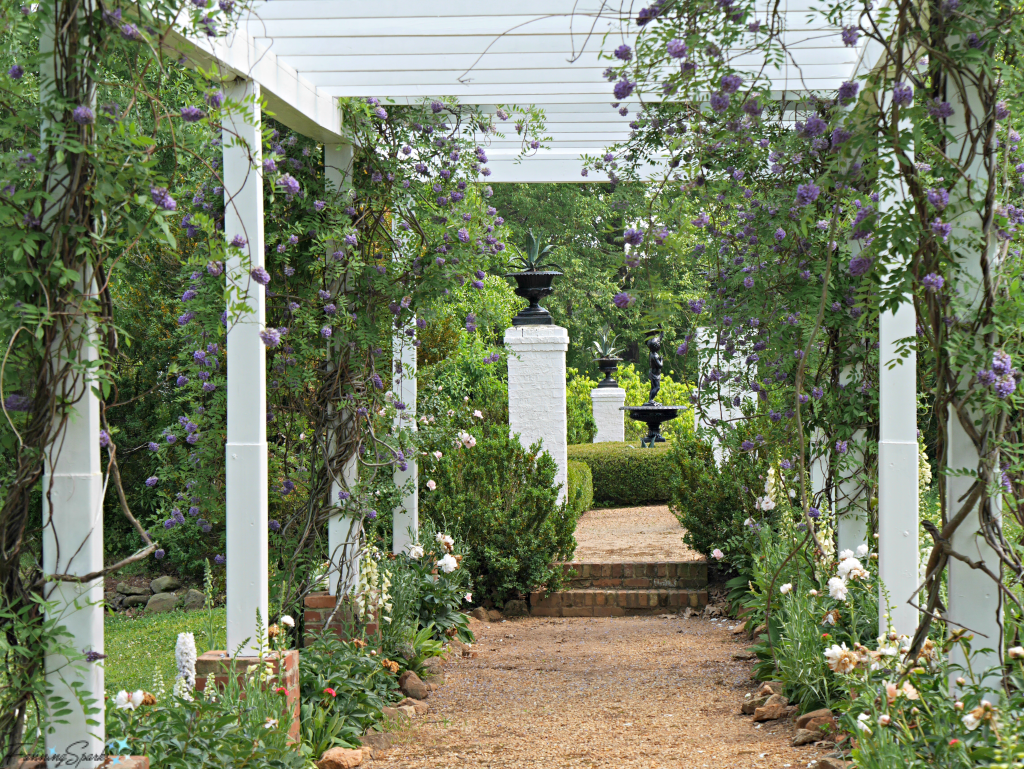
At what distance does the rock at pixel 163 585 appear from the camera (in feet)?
27.5

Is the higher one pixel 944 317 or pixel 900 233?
pixel 900 233

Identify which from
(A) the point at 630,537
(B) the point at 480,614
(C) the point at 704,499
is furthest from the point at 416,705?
(A) the point at 630,537

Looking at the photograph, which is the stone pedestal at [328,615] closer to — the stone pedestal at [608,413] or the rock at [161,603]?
the rock at [161,603]

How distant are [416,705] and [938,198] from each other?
3.52 meters

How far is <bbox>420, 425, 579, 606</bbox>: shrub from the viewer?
6.73 metres

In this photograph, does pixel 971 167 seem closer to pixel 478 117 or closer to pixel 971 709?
pixel 971 709

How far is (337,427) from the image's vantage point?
494 cm

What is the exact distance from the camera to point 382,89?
Result: 4.75 metres

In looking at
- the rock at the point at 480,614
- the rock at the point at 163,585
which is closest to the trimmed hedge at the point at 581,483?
the rock at the point at 480,614

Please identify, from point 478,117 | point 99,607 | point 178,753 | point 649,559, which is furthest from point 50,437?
point 649,559

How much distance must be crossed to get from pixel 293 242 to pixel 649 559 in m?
4.47

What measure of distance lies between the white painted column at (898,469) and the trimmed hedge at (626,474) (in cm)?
822

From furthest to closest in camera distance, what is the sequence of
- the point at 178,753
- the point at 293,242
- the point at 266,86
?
the point at 293,242 → the point at 266,86 → the point at 178,753

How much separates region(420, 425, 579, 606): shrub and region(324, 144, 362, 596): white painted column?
5.40 feet
